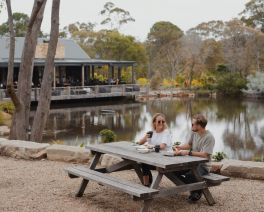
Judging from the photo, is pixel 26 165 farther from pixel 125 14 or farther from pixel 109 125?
pixel 125 14

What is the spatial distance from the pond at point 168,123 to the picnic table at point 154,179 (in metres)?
8.22

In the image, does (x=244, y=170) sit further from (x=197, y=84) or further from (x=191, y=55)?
(x=191, y=55)

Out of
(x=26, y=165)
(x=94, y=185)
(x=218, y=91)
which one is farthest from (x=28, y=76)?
(x=218, y=91)

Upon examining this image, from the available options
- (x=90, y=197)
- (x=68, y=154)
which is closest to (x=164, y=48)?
(x=68, y=154)

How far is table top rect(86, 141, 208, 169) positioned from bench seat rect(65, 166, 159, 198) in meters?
0.25

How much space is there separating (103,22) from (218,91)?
21562mm

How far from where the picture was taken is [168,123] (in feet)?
73.3

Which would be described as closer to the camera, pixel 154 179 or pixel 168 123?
pixel 154 179

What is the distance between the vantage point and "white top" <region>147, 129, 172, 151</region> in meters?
5.65

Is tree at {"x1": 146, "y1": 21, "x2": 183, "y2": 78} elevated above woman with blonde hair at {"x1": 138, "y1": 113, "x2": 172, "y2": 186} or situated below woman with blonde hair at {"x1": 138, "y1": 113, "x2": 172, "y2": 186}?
above

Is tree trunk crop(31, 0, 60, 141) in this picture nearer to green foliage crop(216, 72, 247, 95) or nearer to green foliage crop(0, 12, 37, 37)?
green foliage crop(216, 72, 247, 95)

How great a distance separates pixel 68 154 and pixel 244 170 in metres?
2.77

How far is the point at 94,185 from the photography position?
20.3 ft

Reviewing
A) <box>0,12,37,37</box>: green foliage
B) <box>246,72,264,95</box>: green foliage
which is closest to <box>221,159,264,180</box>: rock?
<box>246,72,264,95</box>: green foliage
